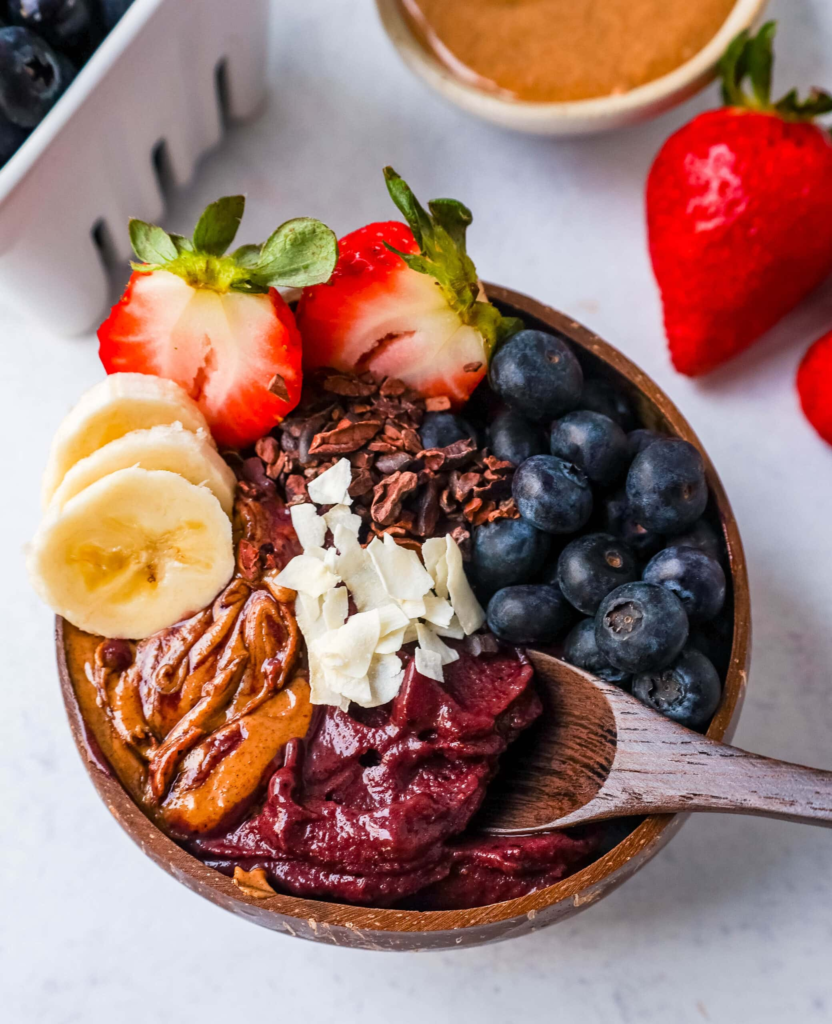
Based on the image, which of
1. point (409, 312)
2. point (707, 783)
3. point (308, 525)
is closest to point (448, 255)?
point (409, 312)

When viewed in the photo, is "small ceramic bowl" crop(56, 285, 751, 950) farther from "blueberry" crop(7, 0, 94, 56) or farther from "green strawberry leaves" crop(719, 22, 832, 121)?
"blueberry" crop(7, 0, 94, 56)

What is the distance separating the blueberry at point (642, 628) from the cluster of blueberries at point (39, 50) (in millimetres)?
1071

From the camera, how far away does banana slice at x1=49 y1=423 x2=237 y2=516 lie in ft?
4.28

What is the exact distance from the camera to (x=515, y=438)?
1369mm

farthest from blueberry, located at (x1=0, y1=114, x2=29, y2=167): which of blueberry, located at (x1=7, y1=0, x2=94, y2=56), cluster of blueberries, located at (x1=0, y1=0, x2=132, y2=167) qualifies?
blueberry, located at (x1=7, y1=0, x2=94, y2=56)

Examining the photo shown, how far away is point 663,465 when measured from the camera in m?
1.28

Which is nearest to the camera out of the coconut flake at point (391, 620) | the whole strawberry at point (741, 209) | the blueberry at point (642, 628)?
the blueberry at point (642, 628)

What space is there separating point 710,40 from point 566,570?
1.09 meters

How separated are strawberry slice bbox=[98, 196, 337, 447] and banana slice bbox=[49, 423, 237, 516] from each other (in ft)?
0.31

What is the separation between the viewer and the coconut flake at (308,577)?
1286 millimetres

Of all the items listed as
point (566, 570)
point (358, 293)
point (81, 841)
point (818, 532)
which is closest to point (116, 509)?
point (358, 293)

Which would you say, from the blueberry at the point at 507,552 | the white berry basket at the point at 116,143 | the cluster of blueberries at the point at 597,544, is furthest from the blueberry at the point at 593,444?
the white berry basket at the point at 116,143

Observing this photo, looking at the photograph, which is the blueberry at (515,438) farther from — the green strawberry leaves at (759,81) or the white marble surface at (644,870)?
the green strawberry leaves at (759,81)

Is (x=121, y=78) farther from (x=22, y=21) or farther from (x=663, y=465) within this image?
(x=663, y=465)
